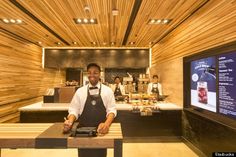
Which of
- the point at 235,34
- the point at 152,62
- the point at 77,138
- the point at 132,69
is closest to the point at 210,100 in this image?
the point at 235,34

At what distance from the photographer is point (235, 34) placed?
2.75 m

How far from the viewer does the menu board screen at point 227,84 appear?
9.34 feet

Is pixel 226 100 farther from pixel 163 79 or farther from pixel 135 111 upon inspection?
pixel 163 79

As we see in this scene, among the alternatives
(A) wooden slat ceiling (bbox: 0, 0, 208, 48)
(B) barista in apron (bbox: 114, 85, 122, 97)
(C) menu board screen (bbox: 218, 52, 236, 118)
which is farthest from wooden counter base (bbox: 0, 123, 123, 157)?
(B) barista in apron (bbox: 114, 85, 122, 97)

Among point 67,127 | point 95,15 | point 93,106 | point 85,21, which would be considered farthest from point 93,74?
point 85,21

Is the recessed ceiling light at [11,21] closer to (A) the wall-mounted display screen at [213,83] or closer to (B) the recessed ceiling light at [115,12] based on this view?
(B) the recessed ceiling light at [115,12]

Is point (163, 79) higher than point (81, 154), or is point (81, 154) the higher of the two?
point (163, 79)

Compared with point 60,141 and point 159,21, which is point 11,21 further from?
point 60,141

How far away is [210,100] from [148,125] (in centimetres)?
161

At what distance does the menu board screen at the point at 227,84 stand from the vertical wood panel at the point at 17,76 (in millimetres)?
4802

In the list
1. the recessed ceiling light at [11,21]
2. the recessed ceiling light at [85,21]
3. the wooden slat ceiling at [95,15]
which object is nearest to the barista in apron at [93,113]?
the wooden slat ceiling at [95,15]

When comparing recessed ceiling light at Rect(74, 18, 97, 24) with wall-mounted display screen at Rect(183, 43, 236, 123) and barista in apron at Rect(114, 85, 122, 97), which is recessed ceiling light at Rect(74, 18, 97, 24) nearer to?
wall-mounted display screen at Rect(183, 43, 236, 123)

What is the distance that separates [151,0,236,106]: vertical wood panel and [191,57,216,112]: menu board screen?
258 millimetres

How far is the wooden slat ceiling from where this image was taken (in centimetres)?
337
